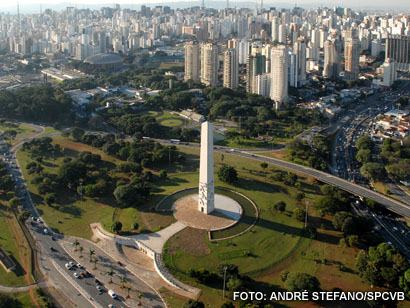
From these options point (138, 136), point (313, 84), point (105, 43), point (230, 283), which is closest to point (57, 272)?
point (230, 283)

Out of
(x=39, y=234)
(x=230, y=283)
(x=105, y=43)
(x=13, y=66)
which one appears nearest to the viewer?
(x=230, y=283)

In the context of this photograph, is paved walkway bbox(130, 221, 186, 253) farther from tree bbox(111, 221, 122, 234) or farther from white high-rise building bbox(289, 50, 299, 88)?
white high-rise building bbox(289, 50, 299, 88)

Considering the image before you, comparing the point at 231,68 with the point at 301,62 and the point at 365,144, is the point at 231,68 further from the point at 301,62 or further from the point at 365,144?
the point at 365,144

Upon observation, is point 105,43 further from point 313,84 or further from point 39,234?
point 39,234

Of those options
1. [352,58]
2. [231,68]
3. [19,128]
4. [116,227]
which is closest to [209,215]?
[116,227]

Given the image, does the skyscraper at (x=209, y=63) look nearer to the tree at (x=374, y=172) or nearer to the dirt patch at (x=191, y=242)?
the tree at (x=374, y=172)

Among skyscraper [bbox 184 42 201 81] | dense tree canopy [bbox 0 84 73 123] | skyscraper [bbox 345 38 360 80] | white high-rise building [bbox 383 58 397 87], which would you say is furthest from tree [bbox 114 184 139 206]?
skyscraper [bbox 345 38 360 80]

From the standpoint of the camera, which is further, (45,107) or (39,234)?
(45,107)
